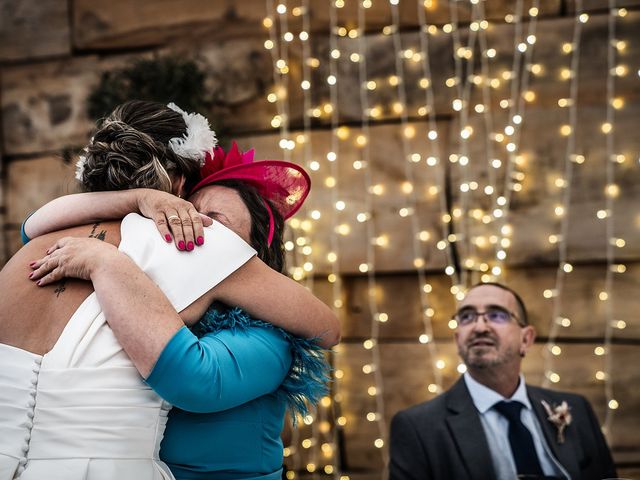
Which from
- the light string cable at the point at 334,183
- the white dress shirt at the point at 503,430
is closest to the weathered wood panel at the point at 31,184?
the light string cable at the point at 334,183

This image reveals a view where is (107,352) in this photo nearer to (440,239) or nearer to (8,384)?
(8,384)

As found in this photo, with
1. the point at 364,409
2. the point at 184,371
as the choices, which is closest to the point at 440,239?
the point at 364,409

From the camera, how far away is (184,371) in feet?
3.90

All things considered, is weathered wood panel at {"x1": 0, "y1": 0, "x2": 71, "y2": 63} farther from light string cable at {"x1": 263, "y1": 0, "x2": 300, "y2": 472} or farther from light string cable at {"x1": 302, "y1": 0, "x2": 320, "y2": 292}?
light string cable at {"x1": 302, "y1": 0, "x2": 320, "y2": 292}

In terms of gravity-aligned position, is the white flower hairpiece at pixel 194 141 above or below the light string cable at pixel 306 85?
below

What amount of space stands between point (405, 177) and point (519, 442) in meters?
1.20

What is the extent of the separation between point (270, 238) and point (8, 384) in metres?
0.51

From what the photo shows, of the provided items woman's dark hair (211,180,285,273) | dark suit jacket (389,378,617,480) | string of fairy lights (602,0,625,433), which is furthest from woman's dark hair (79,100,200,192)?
string of fairy lights (602,0,625,433)

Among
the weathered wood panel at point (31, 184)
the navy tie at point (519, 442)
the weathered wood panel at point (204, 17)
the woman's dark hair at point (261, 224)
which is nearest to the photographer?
the woman's dark hair at point (261, 224)

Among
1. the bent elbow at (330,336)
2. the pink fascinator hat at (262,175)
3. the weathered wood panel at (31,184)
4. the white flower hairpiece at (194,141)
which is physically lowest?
the bent elbow at (330,336)

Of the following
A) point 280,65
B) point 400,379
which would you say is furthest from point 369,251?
point 280,65

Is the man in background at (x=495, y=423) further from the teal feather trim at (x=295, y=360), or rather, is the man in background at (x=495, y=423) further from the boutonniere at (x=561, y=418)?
the teal feather trim at (x=295, y=360)

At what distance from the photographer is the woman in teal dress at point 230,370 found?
1217 millimetres

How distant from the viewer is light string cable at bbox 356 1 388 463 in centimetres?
321
